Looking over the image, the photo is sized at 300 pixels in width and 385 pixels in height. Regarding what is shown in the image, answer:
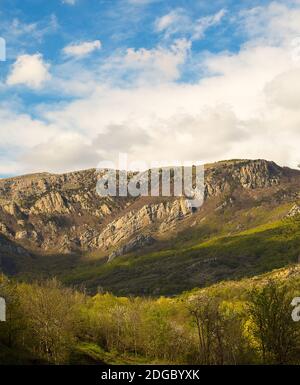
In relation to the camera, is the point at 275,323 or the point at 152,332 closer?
the point at 275,323

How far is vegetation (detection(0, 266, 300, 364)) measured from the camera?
7975cm

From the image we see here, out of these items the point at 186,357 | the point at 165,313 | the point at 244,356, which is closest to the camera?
the point at 244,356

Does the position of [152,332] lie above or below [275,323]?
below

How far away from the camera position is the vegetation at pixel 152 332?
262 feet

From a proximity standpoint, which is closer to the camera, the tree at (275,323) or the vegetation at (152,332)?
the tree at (275,323)

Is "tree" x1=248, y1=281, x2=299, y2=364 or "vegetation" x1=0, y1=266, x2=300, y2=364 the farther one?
"vegetation" x1=0, y1=266, x2=300, y2=364

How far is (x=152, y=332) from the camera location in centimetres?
12900
